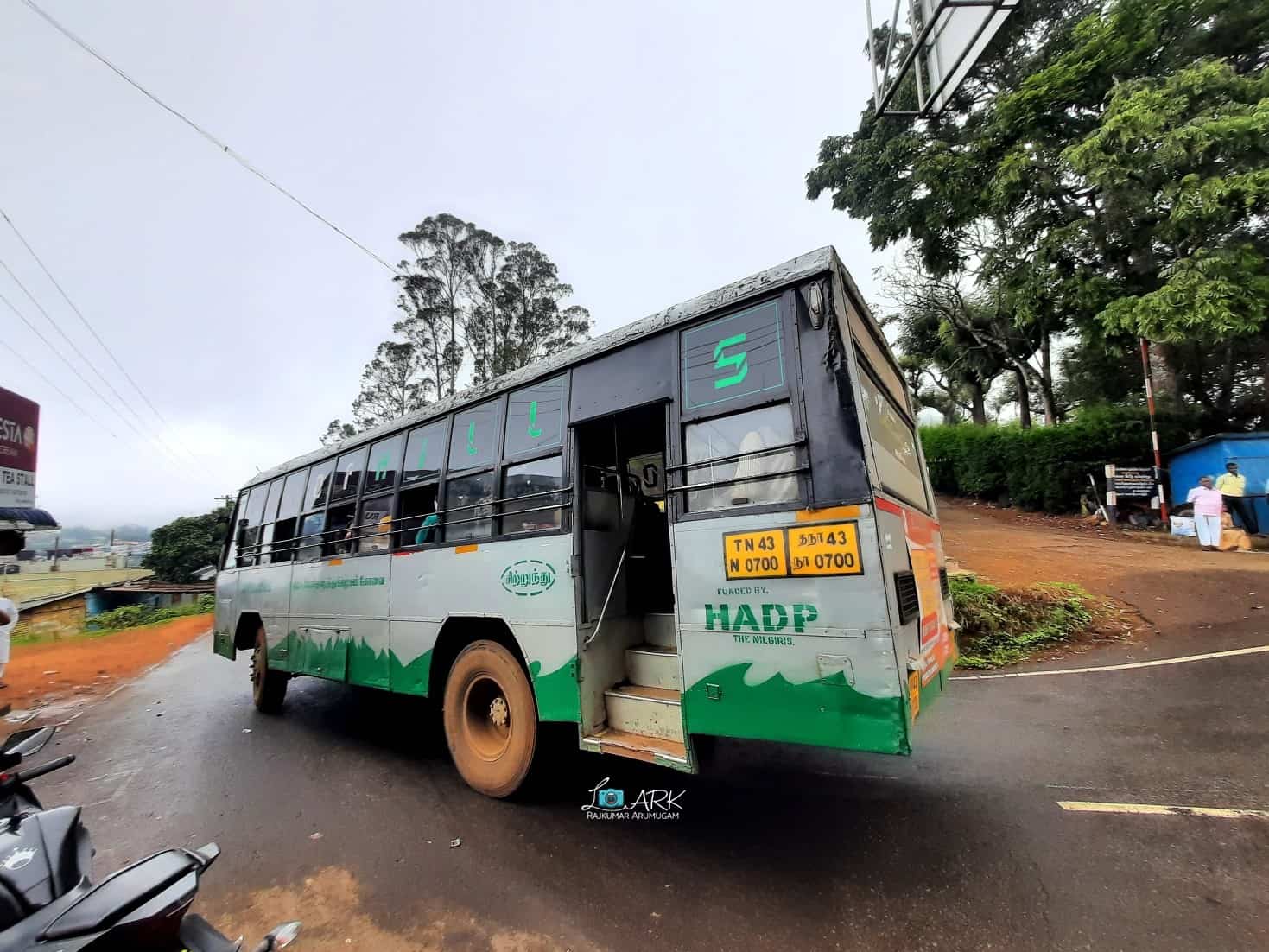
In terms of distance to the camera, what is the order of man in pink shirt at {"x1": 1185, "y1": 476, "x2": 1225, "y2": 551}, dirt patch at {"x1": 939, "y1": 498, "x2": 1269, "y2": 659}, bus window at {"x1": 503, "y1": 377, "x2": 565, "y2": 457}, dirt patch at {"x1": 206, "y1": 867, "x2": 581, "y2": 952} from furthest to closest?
man in pink shirt at {"x1": 1185, "y1": 476, "x2": 1225, "y2": 551}, dirt patch at {"x1": 939, "y1": 498, "x2": 1269, "y2": 659}, bus window at {"x1": 503, "y1": 377, "x2": 565, "y2": 457}, dirt patch at {"x1": 206, "y1": 867, "x2": 581, "y2": 952}

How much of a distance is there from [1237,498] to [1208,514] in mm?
1049

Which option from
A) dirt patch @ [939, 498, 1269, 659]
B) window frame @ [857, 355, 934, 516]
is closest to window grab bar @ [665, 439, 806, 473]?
window frame @ [857, 355, 934, 516]

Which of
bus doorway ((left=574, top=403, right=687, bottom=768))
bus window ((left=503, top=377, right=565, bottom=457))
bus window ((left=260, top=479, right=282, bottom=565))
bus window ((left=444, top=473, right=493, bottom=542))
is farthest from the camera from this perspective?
bus window ((left=260, top=479, right=282, bottom=565))

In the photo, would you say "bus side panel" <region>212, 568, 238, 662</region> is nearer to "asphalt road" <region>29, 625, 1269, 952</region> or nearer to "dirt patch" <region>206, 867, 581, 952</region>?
"asphalt road" <region>29, 625, 1269, 952</region>

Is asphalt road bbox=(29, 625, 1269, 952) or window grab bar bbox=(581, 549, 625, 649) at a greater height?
window grab bar bbox=(581, 549, 625, 649)

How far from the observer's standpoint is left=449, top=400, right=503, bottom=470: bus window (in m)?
4.59

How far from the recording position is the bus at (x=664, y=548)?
2.67 m

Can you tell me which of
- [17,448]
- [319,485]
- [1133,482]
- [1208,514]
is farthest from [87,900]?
[1133,482]

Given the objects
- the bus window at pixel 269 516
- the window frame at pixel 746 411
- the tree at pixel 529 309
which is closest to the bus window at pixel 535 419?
the window frame at pixel 746 411

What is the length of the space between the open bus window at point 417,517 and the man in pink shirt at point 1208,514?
1415 centimetres

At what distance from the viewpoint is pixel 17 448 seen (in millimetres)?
12758

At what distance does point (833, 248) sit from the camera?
2.90 m

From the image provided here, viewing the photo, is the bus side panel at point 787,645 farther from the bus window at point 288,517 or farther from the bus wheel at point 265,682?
the bus wheel at point 265,682

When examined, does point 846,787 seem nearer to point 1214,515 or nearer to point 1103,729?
point 1103,729
